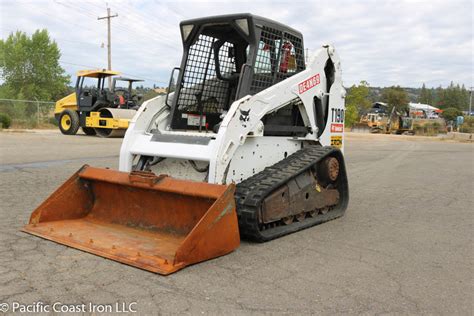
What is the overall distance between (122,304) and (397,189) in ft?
24.0

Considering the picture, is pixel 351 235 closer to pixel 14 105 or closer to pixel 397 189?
pixel 397 189

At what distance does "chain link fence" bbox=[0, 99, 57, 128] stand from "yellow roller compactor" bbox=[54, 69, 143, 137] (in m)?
5.91

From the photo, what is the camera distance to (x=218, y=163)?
15.6ft

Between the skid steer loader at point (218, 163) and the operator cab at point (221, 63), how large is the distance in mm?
14

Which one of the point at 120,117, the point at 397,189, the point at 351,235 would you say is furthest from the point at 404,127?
the point at 351,235

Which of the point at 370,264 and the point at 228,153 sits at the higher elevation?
the point at 228,153

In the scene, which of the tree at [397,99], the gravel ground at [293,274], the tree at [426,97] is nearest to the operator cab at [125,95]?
the gravel ground at [293,274]

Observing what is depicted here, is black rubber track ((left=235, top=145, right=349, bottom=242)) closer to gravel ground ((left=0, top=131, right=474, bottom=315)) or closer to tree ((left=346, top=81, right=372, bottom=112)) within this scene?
gravel ground ((left=0, top=131, right=474, bottom=315))

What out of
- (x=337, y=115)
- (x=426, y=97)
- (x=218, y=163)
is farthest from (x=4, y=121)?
(x=426, y=97)

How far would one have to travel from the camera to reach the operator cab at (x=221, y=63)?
564 centimetres

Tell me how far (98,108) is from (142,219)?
18.1 metres

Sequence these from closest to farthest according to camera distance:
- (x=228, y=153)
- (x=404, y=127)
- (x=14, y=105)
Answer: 1. (x=228, y=153)
2. (x=14, y=105)
3. (x=404, y=127)

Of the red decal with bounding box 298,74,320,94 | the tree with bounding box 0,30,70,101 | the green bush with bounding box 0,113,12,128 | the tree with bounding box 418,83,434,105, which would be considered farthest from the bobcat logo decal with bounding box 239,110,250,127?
the tree with bounding box 418,83,434,105

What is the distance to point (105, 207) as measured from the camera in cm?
523
